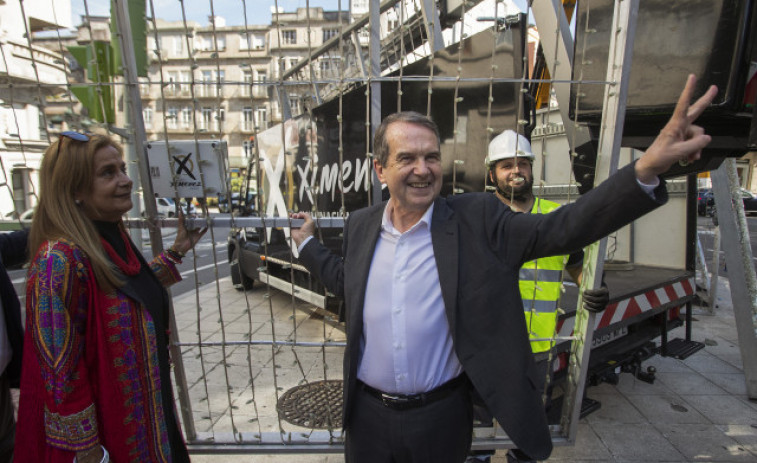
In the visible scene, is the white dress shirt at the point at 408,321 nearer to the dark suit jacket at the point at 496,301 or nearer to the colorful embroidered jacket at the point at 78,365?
the dark suit jacket at the point at 496,301

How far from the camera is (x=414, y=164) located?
1.51 m

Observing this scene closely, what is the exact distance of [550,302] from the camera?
2.40m

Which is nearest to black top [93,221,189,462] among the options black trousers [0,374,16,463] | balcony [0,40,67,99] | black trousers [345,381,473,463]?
black trousers [0,374,16,463]

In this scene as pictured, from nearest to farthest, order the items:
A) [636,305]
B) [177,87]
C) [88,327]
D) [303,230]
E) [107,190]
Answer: [88,327] < [107,190] < [303,230] < [177,87] < [636,305]

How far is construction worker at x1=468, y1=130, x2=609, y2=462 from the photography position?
236 cm

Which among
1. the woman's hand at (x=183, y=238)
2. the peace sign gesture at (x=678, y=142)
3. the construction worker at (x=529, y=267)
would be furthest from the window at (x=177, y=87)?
the peace sign gesture at (x=678, y=142)

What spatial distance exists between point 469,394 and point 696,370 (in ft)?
13.2

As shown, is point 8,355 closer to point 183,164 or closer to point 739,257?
point 183,164

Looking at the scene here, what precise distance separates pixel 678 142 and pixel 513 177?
132 cm

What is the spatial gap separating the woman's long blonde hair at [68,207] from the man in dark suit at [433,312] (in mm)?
895

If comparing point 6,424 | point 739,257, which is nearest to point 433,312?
point 6,424

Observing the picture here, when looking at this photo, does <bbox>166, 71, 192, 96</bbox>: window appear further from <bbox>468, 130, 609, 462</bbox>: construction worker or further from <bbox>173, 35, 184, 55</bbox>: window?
<bbox>468, 130, 609, 462</bbox>: construction worker

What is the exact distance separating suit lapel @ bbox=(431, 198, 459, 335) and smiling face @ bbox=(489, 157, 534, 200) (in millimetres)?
1061

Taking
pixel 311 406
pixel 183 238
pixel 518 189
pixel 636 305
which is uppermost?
pixel 518 189
